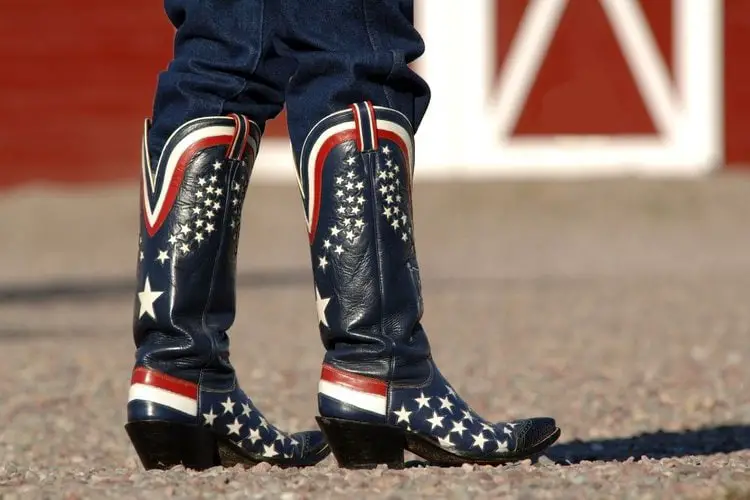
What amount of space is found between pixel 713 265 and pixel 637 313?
2818 millimetres

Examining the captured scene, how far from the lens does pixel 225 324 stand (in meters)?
2.00

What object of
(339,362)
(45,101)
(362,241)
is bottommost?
(339,362)

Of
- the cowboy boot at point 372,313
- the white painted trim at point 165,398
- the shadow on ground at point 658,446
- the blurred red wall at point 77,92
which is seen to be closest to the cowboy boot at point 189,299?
the white painted trim at point 165,398

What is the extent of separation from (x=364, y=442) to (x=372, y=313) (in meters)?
0.17

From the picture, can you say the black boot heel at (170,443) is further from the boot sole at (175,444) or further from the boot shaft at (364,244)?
the boot shaft at (364,244)

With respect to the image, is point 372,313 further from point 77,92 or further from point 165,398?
point 77,92

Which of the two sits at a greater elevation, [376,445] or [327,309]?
[327,309]

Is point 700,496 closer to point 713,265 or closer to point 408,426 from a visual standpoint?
point 408,426

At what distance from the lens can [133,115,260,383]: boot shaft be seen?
1.95 metres

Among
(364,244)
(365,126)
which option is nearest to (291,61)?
(365,126)

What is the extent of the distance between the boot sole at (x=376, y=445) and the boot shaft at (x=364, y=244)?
73mm

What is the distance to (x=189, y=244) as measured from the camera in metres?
1.96

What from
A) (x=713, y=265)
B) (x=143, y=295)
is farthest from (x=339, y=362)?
(x=713, y=265)

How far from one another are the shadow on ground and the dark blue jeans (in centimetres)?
71
